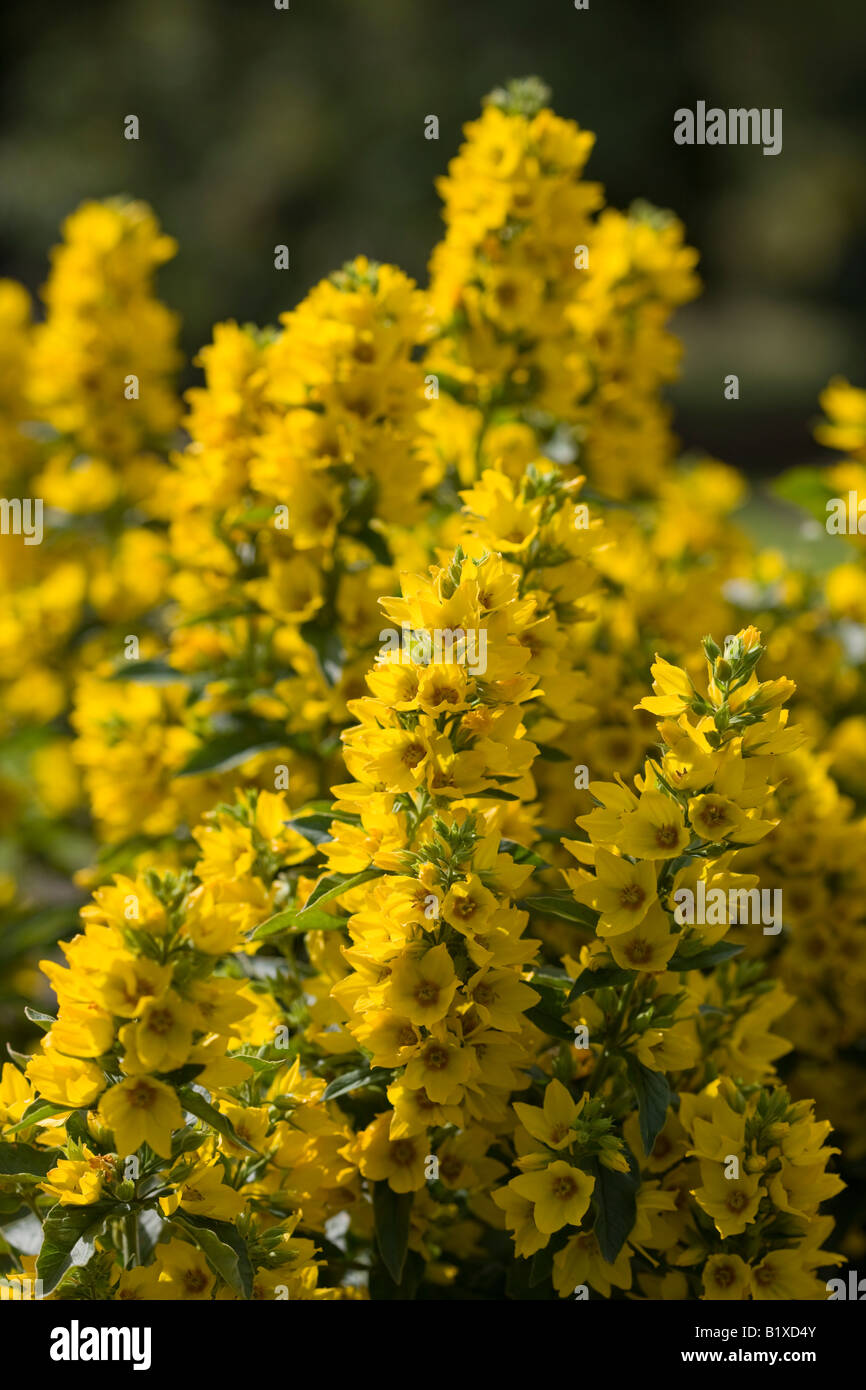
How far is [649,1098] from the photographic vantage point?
1650 mm

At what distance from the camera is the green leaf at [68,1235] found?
154 centimetres

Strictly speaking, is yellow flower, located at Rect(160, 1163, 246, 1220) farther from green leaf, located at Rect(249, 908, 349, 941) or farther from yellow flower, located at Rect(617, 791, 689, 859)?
yellow flower, located at Rect(617, 791, 689, 859)

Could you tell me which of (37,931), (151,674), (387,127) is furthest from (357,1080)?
(387,127)

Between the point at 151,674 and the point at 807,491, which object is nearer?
→ the point at 151,674

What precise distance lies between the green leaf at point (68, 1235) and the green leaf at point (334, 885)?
1.36 feet

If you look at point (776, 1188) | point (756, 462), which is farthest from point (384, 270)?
point (756, 462)

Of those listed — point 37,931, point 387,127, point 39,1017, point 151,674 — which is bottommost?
point 39,1017

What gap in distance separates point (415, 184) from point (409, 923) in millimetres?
Answer: 13464

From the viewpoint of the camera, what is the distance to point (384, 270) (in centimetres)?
239

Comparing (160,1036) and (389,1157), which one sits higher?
(160,1036)

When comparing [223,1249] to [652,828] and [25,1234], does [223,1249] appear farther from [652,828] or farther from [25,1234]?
[652,828]

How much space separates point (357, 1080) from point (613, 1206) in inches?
13.7

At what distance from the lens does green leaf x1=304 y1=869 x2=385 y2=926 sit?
1.68 m

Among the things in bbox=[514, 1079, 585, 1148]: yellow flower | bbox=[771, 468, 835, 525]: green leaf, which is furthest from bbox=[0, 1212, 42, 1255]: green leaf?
bbox=[771, 468, 835, 525]: green leaf
